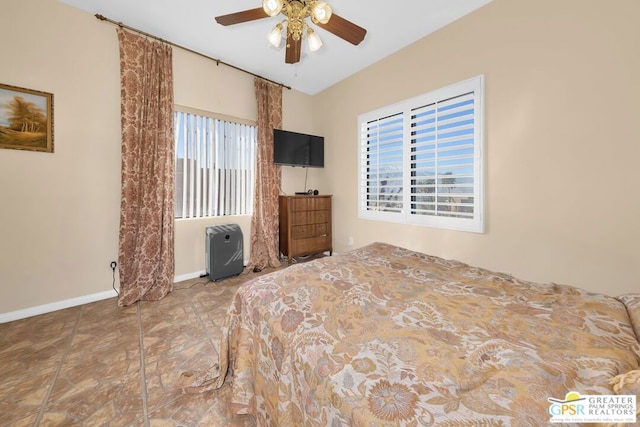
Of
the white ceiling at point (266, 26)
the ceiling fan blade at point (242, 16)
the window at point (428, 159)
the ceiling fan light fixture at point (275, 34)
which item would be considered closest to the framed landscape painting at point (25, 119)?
the white ceiling at point (266, 26)

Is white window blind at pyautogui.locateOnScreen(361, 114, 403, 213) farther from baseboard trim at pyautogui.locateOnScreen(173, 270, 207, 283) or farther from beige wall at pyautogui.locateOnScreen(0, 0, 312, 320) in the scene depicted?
beige wall at pyautogui.locateOnScreen(0, 0, 312, 320)

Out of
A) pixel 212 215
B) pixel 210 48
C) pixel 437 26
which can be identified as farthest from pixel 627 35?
pixel 212 215

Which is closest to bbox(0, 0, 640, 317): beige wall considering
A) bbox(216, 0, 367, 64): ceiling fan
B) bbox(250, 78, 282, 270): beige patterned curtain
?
bbox(250, 78, 282, 270): beige patterned curtain

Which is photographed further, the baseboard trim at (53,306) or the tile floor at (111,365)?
the baseboard trim at (53,306)

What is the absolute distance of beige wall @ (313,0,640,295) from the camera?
Result: 166cm

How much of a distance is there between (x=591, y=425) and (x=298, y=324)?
0.79 metres

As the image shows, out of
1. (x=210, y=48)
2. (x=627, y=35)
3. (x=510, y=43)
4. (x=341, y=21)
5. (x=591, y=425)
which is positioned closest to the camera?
(x=591, y=425)

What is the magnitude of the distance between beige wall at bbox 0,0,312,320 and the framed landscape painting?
0.21ft

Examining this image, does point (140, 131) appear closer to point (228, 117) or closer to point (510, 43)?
point (228, 117)

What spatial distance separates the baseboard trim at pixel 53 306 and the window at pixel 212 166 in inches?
45.1

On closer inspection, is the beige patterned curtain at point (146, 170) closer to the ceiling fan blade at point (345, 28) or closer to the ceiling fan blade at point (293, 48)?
the ceiling fan blade at point (293, 48)

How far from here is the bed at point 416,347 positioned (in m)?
0.58

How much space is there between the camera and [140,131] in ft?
8.50

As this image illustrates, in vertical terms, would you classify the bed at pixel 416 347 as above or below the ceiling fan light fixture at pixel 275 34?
below
